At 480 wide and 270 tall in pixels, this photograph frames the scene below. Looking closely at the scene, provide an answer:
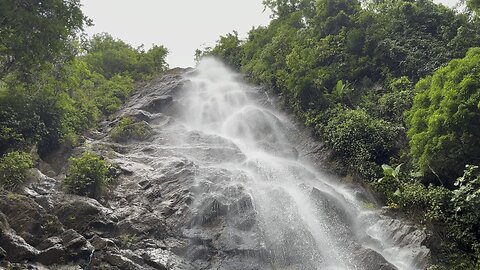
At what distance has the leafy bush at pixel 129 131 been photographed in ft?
61.5

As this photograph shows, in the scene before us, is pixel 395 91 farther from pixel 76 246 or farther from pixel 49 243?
pixel 49 243

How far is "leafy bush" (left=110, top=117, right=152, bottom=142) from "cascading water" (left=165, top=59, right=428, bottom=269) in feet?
4.71

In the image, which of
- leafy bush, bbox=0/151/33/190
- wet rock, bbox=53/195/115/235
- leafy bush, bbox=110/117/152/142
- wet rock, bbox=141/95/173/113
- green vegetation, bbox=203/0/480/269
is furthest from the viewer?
wet rock, bbox=141/95/173/113

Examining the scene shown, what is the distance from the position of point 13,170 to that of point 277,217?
7.67 m

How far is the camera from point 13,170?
11.9m

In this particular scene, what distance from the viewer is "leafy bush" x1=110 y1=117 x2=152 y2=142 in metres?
18.8

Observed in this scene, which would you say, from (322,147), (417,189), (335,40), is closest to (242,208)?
(417,189)

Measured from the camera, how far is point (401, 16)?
23.0 m

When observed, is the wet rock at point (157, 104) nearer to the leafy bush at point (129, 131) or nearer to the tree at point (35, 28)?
the leafy bush at point (129, 131)

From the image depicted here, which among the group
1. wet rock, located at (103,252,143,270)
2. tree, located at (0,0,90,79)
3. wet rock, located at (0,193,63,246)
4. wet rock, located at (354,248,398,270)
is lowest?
wet rock, located at (354,248,398,270)

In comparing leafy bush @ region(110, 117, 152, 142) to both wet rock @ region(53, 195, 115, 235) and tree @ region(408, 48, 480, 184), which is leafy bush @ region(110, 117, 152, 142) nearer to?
wet rock @ region(53, 195, 115, 235)

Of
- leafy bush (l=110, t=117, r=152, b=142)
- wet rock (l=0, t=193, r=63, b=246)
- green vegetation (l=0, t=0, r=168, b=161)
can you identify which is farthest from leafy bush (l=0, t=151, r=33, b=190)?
leafy bush (l=110, t=117, r=152, b=142)

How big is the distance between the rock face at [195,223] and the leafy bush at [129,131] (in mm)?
1889

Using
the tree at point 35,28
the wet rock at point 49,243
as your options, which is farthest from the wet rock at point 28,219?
the tree at point 35,28
